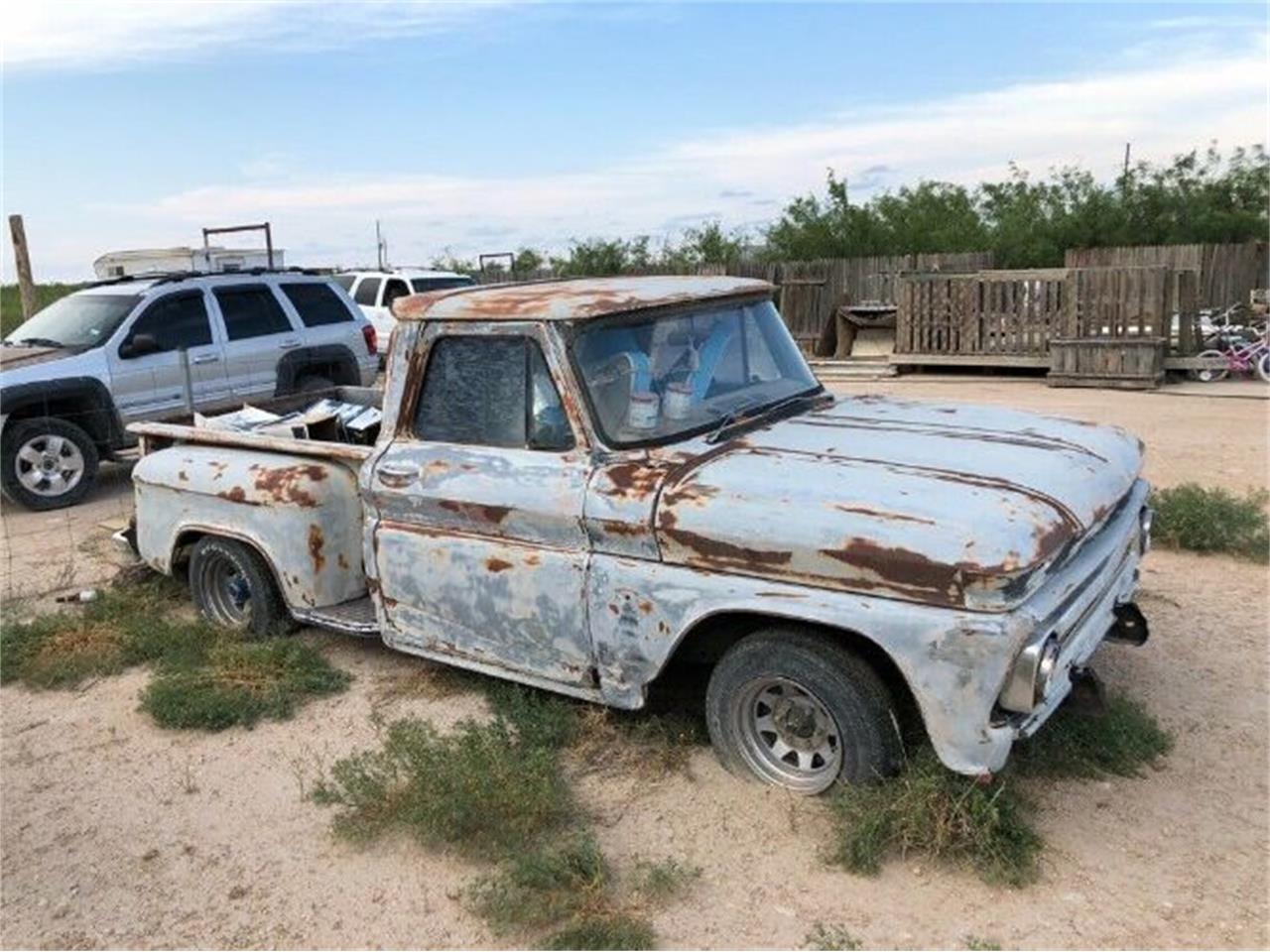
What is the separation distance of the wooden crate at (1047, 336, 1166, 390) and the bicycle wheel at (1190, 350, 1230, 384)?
0.57 m

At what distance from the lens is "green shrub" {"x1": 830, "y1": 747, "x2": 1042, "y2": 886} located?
3.49 meters

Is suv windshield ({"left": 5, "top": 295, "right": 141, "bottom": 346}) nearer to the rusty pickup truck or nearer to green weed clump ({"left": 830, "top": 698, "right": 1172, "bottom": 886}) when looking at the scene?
the rusty pickup truck

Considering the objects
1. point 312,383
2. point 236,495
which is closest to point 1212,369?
point 312,383

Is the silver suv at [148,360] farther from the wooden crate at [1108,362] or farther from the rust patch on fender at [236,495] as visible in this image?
the wooden crate at [1108,362]

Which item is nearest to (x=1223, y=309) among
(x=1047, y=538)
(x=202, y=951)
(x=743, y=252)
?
(x=743, y=252)

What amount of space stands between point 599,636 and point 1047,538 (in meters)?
1.68

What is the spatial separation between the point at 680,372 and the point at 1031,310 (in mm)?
13610

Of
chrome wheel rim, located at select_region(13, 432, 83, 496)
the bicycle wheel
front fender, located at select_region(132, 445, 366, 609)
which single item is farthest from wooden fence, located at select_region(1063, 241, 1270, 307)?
front fender, located at select_region(132, 445, 366, 609)

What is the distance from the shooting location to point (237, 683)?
5180 millimetres

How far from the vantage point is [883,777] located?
3.72 m

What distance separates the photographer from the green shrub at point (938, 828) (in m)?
3.49

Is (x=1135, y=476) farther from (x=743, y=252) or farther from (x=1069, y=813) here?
(x=743, y=252)

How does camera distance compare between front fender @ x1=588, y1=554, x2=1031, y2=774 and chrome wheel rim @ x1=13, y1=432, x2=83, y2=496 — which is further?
chrome wheel rim @ x1=13, y1=432, x2=83, y2=496

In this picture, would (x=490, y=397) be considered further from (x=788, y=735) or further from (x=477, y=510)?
(x=788, y=735)
